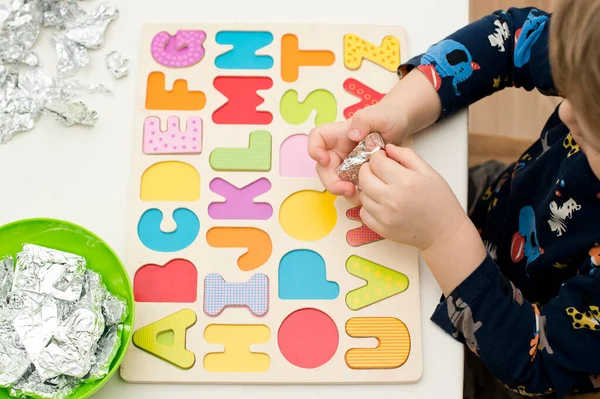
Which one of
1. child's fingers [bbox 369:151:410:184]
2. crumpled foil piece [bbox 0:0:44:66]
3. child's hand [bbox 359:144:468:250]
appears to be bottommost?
child's hand [bbox 359:144:468:250]

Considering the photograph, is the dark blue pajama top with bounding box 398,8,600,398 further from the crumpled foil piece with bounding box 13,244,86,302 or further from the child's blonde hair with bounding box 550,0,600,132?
the crumpled foil piece with bounding box 13,244,86,302

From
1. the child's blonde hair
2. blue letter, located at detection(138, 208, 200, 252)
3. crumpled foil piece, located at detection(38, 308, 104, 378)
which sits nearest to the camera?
the child's blonde hair

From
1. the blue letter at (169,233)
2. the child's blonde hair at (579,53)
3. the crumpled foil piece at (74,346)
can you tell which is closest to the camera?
the child's blonde hair at (579,53)

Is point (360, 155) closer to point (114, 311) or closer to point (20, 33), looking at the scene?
point (114, 311)

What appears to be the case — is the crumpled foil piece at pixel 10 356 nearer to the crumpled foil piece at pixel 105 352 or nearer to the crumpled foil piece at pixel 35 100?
the crumpled foil piece at pixel 105 352

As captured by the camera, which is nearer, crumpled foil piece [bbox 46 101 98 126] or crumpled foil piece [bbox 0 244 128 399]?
crumpled foil piece [bbox 0 244 128 399]

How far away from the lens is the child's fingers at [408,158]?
663 millimetres

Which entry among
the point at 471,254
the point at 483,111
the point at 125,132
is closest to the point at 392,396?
the point at 471,254

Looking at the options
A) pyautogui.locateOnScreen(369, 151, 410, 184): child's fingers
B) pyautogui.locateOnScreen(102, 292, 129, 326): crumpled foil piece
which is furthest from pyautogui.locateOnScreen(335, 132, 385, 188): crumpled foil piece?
pyautogui.locateOnScreen(102, 292, 129, 326): crumpled foil piece

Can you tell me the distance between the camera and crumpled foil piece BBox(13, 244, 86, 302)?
60 centimetres

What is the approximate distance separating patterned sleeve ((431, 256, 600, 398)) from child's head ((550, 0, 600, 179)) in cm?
18

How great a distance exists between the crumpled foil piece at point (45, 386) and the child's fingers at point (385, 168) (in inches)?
14.3

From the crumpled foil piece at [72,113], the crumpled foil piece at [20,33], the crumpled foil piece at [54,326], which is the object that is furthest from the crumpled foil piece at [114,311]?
the crumpled foil piece at [20,33]

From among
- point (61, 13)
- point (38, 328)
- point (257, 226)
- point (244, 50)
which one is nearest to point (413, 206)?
point (257, 226)
